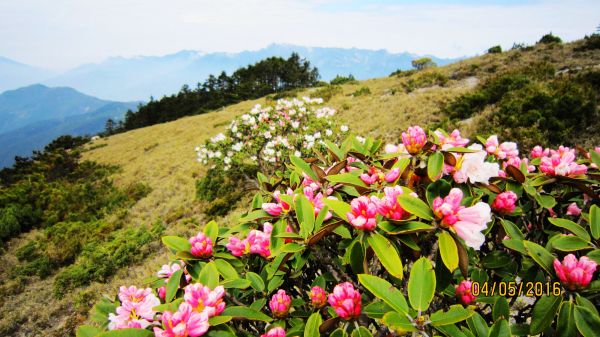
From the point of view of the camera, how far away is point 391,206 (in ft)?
3.92

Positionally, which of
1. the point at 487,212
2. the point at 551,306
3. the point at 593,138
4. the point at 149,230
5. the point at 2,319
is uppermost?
the point at 487,212

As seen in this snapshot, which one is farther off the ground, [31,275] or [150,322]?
[150,322]

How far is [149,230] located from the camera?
8.42 m

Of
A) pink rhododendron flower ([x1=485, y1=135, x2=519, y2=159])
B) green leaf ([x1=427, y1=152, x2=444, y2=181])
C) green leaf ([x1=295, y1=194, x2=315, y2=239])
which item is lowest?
green leaf ([x1=295, y1=194, x2=315, y2=239])

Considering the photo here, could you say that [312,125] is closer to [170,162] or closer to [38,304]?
[38,304]

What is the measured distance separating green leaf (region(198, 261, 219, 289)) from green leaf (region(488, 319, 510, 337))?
103 cm

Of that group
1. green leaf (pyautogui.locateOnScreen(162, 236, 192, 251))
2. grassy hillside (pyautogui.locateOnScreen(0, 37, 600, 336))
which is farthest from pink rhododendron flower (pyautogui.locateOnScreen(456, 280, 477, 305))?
grassy hillside (pyautogui.locateOnScreen(0, 37, 600, 336))

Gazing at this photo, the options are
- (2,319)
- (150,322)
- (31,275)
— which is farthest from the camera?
(31,275)

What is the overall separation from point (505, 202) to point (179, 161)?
1458cm

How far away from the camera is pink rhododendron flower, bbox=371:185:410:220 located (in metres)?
1.18

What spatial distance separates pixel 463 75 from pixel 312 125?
11.1 m

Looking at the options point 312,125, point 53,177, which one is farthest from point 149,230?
point 53,177

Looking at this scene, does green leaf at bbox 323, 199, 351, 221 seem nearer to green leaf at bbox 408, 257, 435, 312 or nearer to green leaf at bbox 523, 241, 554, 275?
green leaf at bbox 408, 257, 435, 312

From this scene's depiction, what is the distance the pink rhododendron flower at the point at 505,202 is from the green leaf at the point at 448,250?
0.51m
